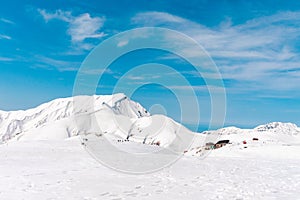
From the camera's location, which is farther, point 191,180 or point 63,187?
point 191,180

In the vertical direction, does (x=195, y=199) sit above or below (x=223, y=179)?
below

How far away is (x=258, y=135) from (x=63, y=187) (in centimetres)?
10153

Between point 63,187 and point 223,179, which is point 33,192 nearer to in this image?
point 63,187

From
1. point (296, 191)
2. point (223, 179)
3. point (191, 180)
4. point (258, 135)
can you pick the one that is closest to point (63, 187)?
point (191, 180)

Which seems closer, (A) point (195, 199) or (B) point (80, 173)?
(A) point (195, 199)

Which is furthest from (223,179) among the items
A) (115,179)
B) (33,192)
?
(33,192)

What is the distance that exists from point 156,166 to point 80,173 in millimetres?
6166

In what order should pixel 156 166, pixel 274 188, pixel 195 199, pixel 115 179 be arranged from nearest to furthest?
pixel 195 199 → pixel 274 188 → pixel 115 179 → pixel 156 166

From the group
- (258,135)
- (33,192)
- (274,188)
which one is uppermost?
(258,135)

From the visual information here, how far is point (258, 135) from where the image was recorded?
347 feet

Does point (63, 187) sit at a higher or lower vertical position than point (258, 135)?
lower

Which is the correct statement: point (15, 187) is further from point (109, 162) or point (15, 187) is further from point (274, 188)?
point (274, 188)

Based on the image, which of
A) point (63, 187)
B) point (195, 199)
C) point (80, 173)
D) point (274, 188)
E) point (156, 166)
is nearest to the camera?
point (195, 199)

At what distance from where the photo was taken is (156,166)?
21328 mm
